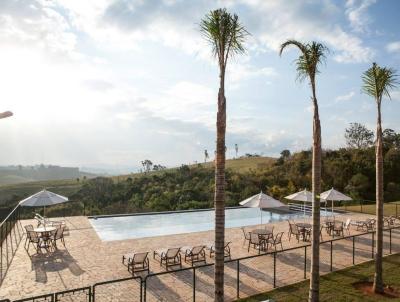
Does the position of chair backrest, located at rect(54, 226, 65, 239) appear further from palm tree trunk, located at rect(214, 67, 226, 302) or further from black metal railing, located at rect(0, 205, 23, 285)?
palm tree trunk, located at rect(214, 67, 226, 302)

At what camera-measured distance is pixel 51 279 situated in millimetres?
11367

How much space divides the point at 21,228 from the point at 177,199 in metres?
19.3

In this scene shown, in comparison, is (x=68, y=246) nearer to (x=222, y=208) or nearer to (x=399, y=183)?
(x=222, y=208)

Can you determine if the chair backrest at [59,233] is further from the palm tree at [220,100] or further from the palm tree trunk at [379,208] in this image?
the palm tree trunk at [379,208]

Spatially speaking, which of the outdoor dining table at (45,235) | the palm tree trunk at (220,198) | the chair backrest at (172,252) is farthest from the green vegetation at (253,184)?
the palm tree trunk at (220,198)

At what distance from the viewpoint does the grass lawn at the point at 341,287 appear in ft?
33.0

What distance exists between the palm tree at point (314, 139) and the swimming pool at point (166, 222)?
11.5 meters

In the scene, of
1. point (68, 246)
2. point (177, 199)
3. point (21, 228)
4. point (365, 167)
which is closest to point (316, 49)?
point (68, 246)

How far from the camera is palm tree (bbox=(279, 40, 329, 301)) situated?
9.00 meters

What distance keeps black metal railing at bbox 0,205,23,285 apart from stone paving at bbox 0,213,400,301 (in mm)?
196

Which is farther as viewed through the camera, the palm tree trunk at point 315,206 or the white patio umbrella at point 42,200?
the white patio umbrella at point 42,200

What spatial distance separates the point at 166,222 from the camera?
77.0 ft

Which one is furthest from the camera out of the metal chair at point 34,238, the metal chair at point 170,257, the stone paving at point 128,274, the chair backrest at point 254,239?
the chair backrest at point 254,239

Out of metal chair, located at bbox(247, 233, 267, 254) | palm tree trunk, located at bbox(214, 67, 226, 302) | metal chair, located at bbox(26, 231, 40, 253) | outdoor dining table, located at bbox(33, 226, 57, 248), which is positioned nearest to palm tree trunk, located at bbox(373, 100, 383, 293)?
metal chair, located at bbox(247, 233, 267, 254)
